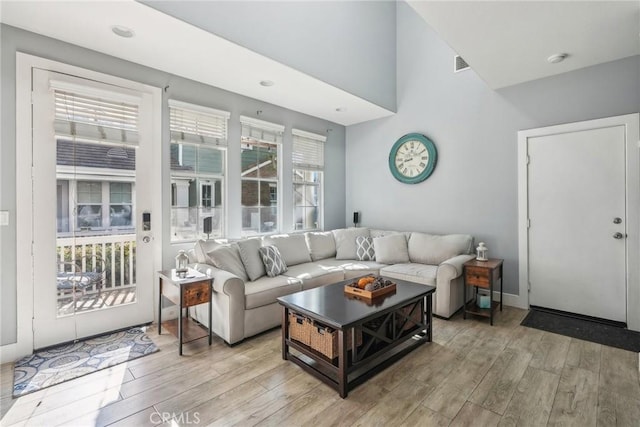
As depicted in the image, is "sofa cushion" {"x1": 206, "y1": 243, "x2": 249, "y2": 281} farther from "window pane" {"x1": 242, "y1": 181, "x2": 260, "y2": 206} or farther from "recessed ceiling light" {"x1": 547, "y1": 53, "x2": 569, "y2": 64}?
"recessed ceiling light" {"x1": 547, "y1": 53, "x2": 569, "y2": 64}

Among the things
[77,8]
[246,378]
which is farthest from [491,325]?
[77,8]

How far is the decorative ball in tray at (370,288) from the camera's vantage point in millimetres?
2582

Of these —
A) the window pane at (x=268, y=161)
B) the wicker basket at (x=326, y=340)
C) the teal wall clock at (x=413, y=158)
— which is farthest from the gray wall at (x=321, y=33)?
the wicker basket at (x=326, y=340)

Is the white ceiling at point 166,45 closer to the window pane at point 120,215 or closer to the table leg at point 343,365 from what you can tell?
the window pane at point 120,215

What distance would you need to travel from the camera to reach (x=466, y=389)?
6.98 feet

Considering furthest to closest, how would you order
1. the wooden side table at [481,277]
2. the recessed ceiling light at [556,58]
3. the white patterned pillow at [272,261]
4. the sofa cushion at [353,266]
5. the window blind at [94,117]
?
1. the sofa cushion at [353,266]
2. the white patterned pillow at [272,261]
3. the wooden side table at [481,277]
4. the recessed ceiling light at [556,58]
5. the window blind at [94,117]

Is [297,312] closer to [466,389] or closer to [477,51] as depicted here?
[466,389]

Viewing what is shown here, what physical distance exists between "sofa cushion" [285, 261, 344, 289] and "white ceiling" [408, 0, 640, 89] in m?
2.65

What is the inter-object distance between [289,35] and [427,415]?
136 inches

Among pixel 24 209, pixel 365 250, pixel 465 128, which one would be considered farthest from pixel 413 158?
pixel 24 209

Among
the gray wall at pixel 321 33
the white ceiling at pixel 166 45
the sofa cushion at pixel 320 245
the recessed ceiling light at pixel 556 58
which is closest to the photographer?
the white ceiling at pixel 166 45

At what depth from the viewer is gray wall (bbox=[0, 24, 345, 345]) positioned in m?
2.50

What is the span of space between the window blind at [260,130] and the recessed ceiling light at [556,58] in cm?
322

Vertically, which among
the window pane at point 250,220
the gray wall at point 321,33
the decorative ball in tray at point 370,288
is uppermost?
the gray wall at point 321,33
